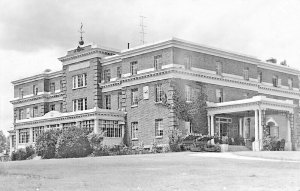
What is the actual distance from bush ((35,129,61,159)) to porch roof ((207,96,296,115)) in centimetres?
1261

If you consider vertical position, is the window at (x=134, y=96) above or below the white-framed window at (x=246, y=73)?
below

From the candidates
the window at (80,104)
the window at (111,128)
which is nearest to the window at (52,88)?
the window at (80,104)

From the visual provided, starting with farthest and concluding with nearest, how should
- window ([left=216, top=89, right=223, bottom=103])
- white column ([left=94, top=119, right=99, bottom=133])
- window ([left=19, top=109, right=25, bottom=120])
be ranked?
1. window ([left=19, top=109, right=25, bottom=120])
2. window ([left=216, top=89, right=223, bottom=103])
3. white column ([left=94, top=119, right=99, bottom=133])

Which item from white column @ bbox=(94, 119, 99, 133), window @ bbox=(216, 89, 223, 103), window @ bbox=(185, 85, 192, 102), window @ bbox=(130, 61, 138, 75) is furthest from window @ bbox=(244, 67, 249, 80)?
white column @ bbox=(94, 119, 99, 133)

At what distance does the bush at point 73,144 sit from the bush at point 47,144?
1.24 meters

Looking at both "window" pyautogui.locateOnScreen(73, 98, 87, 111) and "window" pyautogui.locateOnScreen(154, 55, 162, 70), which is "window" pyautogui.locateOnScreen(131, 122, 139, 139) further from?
"window" pyautogui.locateOnScreen(73, 98, 87, 111)

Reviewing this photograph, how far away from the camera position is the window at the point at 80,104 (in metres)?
48.3

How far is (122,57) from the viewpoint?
44.2 meters

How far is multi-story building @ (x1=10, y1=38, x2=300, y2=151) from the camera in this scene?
3994 centimetres

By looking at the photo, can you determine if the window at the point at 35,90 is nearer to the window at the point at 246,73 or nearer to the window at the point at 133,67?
the window at the point at 133,67

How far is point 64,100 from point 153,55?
43.2 ft

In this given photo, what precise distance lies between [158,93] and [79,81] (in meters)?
11.1

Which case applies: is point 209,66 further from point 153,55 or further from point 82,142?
point 82,142

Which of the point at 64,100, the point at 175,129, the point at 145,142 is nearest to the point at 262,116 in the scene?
the point at 175,129
